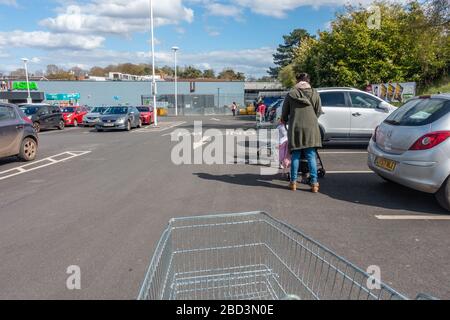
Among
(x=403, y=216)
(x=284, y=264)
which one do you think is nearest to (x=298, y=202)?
(x=403, y=216)

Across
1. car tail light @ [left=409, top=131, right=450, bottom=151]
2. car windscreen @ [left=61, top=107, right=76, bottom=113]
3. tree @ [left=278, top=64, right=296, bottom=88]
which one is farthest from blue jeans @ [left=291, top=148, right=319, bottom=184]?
tree @ [left=278, top=64, right=296, bottom=88]

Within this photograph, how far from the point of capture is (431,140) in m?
4.99

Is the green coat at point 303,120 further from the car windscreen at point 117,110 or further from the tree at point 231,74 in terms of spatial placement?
the tree at point 231,74

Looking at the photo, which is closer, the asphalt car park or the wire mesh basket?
the wire mesh basket

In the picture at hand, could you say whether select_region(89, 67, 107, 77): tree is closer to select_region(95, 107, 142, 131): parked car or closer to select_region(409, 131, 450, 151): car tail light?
select_region(95, 107, 142, 131): parked car

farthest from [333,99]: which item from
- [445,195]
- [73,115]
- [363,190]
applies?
[73,115]

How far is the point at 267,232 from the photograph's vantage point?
298cm

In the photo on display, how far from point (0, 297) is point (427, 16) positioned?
60.7 feet

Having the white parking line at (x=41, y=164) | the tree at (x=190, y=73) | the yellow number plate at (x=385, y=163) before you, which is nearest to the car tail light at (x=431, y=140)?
the yellow number plate at (x=385, y=163)

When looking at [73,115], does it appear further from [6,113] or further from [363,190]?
[363,190]

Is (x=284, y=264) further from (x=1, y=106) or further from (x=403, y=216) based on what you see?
(x=1, y=106)

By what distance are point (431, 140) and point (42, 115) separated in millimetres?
22033

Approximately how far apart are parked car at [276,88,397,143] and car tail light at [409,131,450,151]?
5994 millimetres

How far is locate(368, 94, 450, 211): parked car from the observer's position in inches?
194
